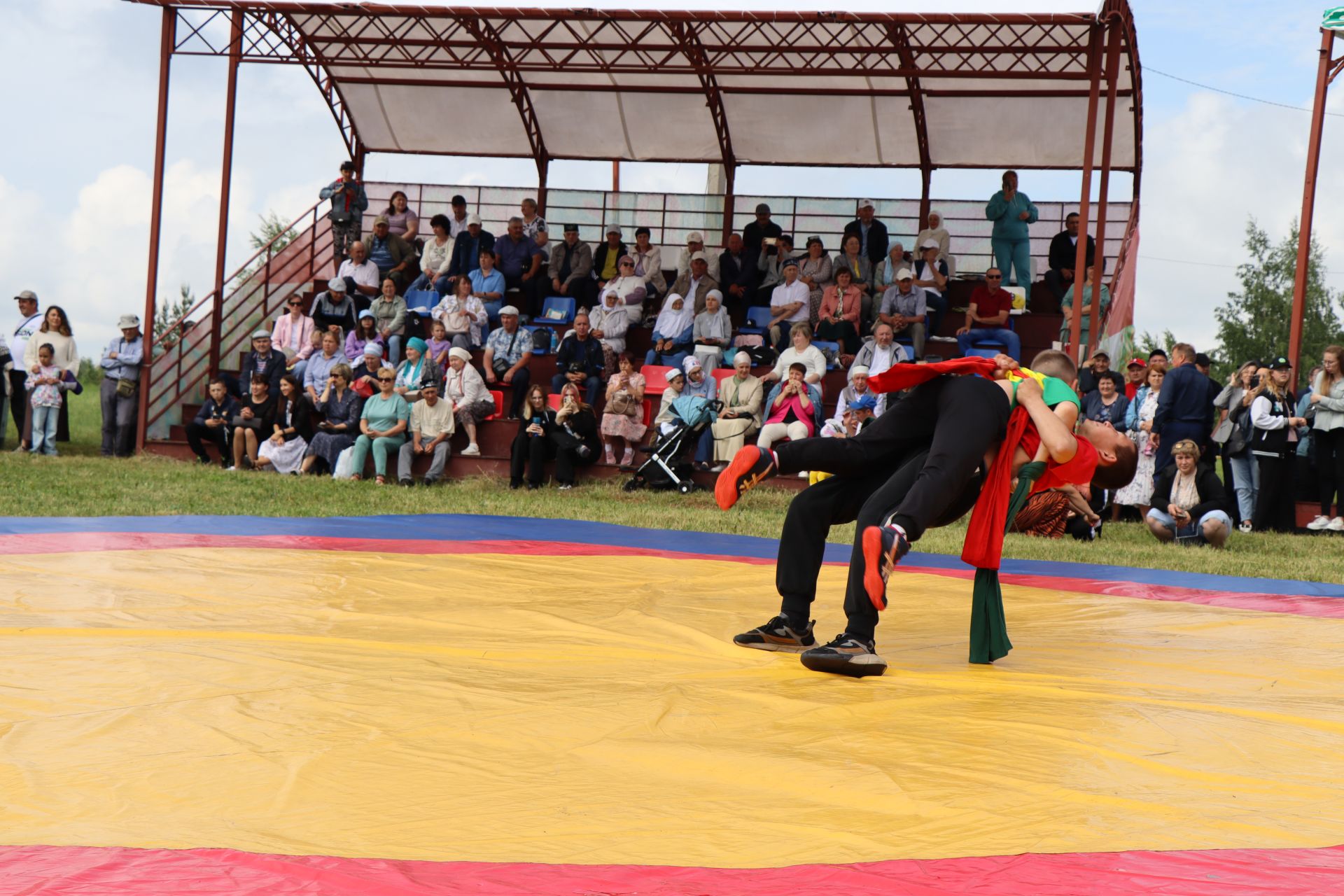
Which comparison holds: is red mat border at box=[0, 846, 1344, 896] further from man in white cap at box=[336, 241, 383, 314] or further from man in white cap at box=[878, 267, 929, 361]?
man in white cap at box=[336, 241, 383, 314]

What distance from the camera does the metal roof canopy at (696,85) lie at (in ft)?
44.0

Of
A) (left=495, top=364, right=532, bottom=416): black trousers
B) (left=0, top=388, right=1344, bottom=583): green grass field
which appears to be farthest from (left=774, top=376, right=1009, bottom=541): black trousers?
(left=495, top=364, right=532, bottom=416): black trousers

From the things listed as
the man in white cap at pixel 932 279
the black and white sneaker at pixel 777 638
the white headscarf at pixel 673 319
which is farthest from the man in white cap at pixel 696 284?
the black and white sneaker at pixel 777 638

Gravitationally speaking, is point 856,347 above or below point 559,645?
above

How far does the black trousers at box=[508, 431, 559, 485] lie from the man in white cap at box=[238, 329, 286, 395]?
2.89 metres

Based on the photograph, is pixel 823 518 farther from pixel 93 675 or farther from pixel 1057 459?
pixel 93 675

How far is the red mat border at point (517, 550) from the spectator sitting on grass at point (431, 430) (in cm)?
501

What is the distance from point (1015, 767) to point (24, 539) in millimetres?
5166

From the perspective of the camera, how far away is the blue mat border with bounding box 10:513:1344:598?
6.75m

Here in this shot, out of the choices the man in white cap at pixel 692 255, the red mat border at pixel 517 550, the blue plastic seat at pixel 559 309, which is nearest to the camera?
the red mat border at pixel 517 550

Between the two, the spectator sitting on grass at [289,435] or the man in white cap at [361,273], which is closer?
the spectator sitting on grass at [289,435]

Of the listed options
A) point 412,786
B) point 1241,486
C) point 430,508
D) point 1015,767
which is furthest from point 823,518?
point 1241,486

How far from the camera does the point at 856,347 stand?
1300cm

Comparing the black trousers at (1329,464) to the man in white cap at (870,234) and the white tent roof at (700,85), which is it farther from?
the man in white cap at (870,234)
